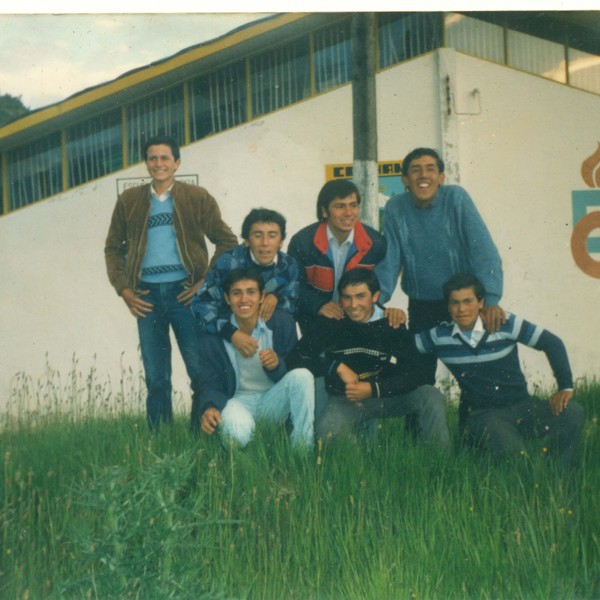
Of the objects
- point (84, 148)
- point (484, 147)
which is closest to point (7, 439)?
point (84, 148)

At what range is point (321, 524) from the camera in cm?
349

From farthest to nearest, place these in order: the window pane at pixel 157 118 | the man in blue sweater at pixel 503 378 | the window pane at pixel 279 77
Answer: the window pane at pixel 279 77, the window pane at pixel 157 118, the man in blue sweater at pixel 503 378

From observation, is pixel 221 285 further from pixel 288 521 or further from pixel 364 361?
pixel 288 521

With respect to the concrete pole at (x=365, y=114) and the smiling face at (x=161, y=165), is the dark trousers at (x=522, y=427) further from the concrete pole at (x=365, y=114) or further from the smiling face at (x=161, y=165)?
the smiling face at (x=161, y=165)

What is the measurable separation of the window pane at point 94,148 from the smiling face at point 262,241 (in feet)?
2.63

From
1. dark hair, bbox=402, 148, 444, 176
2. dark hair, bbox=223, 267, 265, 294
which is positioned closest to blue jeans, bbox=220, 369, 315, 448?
dark hair, bbox=223, 267, 265, 294

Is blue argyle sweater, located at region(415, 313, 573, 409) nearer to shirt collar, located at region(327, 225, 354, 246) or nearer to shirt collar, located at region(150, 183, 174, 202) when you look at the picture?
shirt collar, located at region(327, 225, 354, 246)

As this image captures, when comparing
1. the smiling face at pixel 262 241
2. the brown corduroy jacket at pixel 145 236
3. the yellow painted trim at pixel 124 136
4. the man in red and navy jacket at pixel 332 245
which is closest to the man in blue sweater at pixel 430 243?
the man in red and navy jacket at pixel 332 245

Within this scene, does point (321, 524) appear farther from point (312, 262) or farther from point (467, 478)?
point (312, 262)

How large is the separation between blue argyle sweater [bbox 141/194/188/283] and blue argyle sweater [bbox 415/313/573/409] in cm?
149

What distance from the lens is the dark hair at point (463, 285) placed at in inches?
161

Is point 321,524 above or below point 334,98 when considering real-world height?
below

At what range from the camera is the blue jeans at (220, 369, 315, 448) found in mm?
3820

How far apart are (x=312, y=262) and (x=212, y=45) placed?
4.07ft
